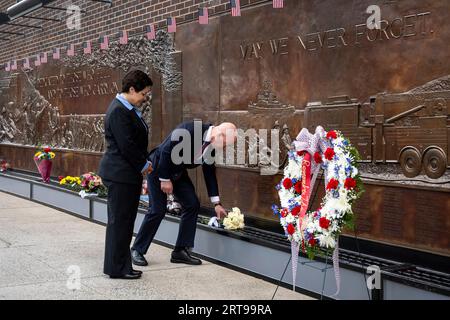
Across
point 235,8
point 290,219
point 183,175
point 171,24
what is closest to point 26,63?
point 171,24

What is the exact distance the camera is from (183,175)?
5891mm

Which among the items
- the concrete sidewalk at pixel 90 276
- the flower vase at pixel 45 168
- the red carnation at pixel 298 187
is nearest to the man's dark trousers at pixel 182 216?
the concrete sidewalk at pixel 90 276

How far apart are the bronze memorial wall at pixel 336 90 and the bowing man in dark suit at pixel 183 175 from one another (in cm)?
104

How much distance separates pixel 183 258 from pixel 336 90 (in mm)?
2289

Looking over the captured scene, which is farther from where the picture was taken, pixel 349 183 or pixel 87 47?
pixel 87 47

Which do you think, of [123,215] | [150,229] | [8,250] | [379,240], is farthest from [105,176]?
[379,240]

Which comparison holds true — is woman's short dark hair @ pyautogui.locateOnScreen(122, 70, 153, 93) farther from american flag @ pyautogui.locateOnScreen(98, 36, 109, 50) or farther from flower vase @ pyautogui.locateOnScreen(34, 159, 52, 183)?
flower vase @ pyautogui.locateOnScreen(34, 159, 52, 183)

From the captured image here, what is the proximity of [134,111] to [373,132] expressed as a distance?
2.18 meters

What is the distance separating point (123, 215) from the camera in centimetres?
520

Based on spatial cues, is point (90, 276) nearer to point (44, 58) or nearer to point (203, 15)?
point (203, 15)

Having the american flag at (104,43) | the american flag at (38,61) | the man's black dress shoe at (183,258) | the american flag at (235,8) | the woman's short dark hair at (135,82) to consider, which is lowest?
the man's black dress shoe at (183,258)

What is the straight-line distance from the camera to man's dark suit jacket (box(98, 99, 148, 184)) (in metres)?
5.07

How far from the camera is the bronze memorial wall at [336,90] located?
4875 millimetres

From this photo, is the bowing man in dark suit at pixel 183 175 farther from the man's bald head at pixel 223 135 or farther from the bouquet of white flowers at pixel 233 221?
the bouquet of white flowers at pixel 233 221
